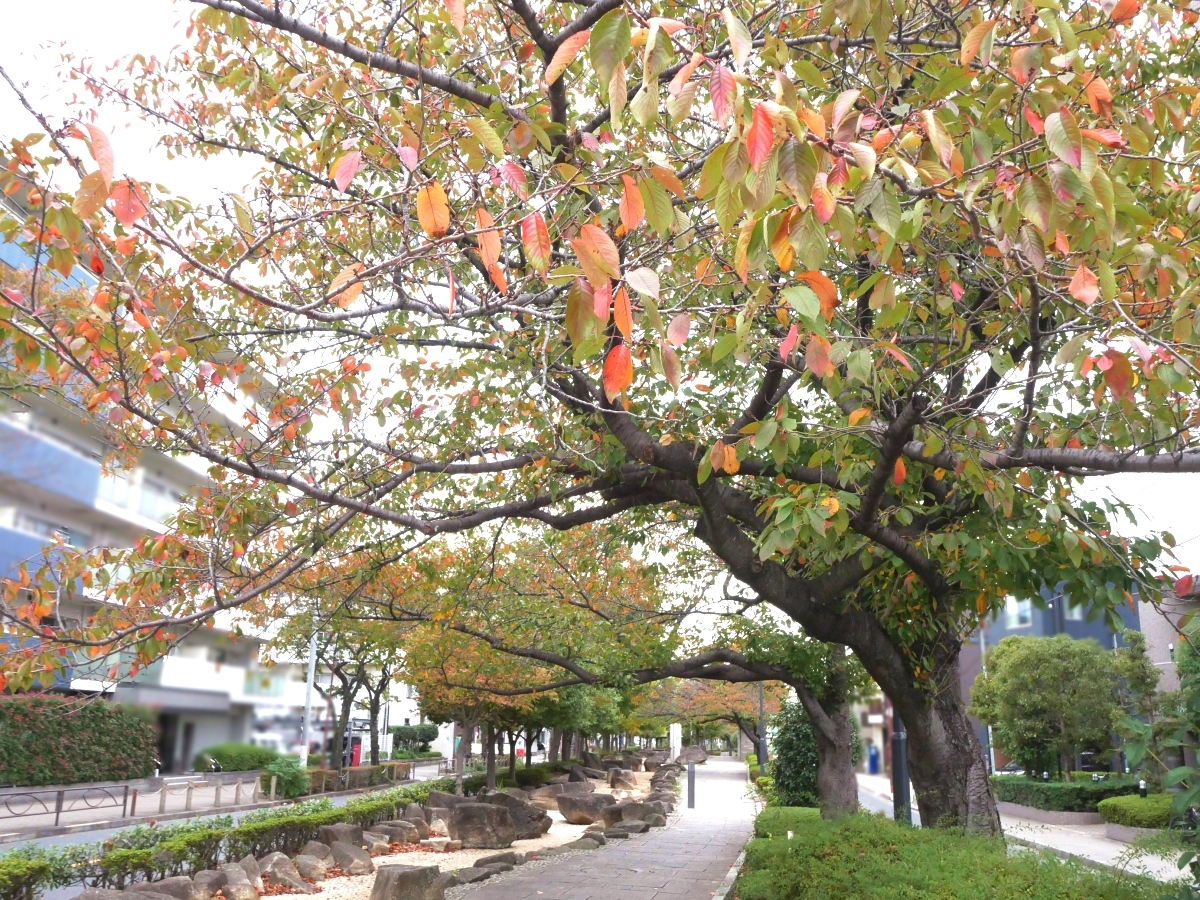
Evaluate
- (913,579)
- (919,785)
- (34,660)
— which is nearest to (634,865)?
(919,785)

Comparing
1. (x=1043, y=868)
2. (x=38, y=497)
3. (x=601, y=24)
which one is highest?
(x=601, y=24)

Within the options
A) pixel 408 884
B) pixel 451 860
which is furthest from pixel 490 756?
pixel 408 884

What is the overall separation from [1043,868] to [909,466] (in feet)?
9.63

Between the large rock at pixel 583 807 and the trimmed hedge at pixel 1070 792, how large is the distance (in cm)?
969

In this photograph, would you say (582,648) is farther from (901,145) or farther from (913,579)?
(901,145)

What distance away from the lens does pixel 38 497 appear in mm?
3039

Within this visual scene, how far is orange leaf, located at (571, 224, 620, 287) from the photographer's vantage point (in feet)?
7.17

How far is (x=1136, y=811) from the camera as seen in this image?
1767cm

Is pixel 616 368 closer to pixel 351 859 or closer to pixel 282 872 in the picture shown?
pixel 282 872

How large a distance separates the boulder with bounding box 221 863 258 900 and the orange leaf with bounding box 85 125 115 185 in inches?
377

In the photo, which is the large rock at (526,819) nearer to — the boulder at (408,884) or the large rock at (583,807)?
the large rock at (583,807)

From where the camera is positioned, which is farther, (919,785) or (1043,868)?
(919,785)

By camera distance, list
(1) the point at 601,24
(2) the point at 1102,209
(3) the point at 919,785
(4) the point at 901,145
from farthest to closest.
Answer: (3) the point at 919,785 → (4) the point at 901,145 → (2) the point at 1102,209 → (1) the point at 601,24

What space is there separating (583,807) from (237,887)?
36.8ft
